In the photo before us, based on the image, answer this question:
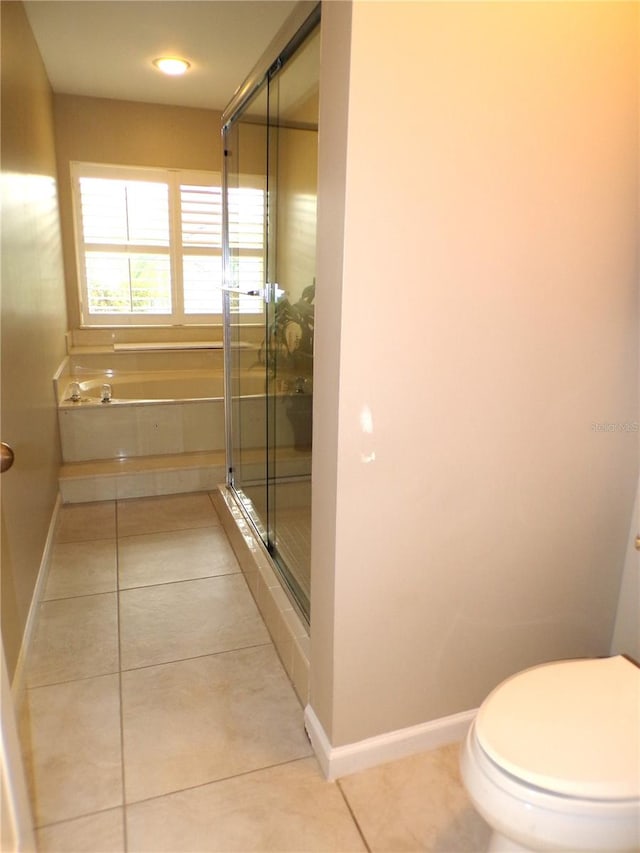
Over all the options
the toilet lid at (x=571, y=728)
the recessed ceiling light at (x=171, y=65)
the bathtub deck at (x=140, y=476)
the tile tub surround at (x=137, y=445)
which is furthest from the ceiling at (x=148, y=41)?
the toilet lid at (x=571, y=728)

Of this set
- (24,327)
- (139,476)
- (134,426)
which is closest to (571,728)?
(24,327)

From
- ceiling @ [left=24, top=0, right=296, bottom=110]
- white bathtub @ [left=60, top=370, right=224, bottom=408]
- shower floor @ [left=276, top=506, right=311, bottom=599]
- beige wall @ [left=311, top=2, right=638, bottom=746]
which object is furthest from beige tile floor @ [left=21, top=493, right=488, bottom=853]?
ceiling @ [left=24, top=0, right=296, bottom=110]

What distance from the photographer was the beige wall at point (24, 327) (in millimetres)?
2006

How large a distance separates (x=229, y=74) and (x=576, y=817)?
4040 millimetres

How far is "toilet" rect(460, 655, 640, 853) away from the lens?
104cm

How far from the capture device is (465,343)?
4.58 feet

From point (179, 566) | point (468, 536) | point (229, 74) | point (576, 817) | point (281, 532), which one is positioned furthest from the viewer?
point (229, 74)

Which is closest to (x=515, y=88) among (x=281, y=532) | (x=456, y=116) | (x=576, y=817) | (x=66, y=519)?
(x=456, y=116)

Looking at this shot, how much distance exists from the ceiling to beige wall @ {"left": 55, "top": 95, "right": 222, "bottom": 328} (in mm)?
130

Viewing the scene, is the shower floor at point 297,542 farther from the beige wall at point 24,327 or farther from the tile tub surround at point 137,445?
the tile tub surround at point 137,445

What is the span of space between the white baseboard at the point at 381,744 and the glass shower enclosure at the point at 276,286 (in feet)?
1.32

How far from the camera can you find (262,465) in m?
2.73

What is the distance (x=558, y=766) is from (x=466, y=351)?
33.8 inches

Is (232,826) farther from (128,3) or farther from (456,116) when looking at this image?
(128,3)
